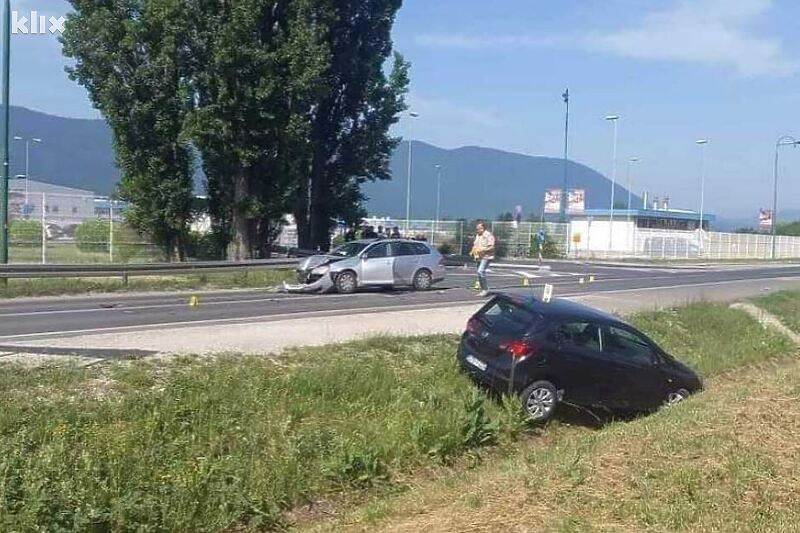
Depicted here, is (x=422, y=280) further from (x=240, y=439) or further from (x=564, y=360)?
(x=240, y=439)

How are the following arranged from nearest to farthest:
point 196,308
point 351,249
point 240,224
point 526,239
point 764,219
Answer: point 196,308 < point 351,249 < point 240,224 < point 526,239 < point 764,219

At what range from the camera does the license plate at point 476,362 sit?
476 inches

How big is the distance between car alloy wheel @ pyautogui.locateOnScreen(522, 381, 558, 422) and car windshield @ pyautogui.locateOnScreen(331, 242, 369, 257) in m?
13.5

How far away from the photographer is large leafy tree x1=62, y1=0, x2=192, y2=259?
101 feet

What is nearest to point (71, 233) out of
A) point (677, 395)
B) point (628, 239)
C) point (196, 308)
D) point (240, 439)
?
point (196, 308)

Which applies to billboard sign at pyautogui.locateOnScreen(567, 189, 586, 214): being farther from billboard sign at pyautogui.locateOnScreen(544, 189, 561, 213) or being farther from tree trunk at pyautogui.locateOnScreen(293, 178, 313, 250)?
tree trunk at pyautogui.locateOnScreen(293, 178, 313, 250)

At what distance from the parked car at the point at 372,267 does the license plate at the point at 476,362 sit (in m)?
12.0

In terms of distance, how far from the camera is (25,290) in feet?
75.8

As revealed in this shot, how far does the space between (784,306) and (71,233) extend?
2280 centimetres

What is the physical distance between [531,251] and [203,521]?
174 ft

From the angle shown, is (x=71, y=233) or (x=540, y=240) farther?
(x=540, y=240)

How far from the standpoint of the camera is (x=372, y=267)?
975 inches

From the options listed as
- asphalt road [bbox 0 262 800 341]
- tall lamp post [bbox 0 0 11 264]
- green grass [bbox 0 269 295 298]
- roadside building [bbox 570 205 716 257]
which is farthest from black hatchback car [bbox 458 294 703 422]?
roadside building [bbox 570 205 716 257]

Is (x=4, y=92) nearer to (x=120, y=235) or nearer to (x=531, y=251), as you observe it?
(x=120, y=235)
